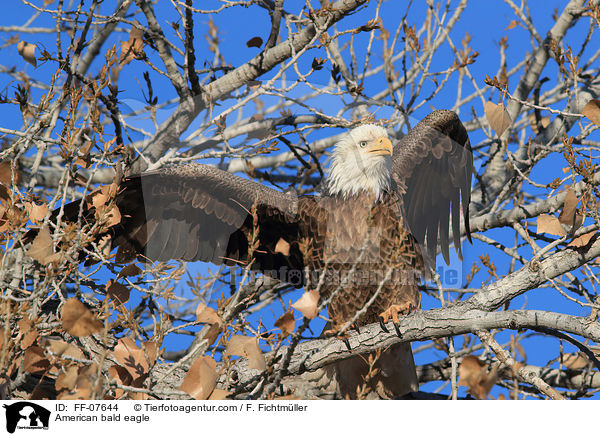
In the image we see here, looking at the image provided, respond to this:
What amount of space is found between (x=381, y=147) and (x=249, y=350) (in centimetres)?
206

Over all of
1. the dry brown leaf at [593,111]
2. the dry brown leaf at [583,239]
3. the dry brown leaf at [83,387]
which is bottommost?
the dry brown leaf at [83,387]

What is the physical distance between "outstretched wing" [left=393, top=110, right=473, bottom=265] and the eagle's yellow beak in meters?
0.29

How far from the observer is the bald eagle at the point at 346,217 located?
3.75m

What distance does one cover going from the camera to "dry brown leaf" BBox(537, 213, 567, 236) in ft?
9.04

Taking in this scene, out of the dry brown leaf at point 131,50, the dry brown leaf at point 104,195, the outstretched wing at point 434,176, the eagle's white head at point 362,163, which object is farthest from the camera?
the outstretched wing at point 434,176

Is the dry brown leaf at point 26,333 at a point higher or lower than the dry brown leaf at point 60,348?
higher

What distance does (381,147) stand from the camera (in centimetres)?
377

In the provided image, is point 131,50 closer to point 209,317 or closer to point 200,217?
point 200,217

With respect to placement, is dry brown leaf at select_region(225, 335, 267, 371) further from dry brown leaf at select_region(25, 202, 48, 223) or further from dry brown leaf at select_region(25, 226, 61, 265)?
dry brown leaf at select_region(25, 202, 48, 223)

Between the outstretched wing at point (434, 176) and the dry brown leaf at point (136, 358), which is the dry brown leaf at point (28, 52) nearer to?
the dry brown leaf at point (136, 358)

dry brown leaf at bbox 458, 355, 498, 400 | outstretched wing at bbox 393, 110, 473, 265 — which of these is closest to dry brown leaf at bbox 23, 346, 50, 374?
dry brown leaf at bbox 458, 355, 498, 400

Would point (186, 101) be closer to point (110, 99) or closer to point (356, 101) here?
point (110, 99)

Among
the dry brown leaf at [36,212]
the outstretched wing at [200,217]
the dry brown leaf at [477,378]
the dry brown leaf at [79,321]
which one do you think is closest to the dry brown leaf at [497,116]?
the outstretched wing at [200,217]

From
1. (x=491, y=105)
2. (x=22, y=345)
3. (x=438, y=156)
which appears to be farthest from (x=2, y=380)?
(x=438, y=156)
